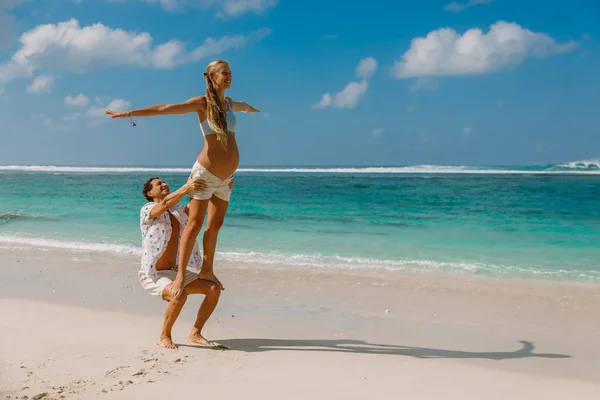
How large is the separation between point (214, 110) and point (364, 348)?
246 cm

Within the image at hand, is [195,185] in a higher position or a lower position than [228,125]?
lower

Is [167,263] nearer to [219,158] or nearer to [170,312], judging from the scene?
[170,312]

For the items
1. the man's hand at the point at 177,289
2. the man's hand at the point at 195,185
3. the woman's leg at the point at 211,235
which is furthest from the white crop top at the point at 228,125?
the man's hand at the point at 177,289

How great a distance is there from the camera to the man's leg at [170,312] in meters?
4.84

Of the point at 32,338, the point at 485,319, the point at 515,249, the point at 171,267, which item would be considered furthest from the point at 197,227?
the point at 515,249

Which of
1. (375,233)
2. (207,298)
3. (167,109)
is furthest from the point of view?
(375,233)

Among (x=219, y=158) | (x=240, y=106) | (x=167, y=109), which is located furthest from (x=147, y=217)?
(x=240, y=106)

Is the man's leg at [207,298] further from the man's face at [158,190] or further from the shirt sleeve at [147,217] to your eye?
the man's face at [158,190]

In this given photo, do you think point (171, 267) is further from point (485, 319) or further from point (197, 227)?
point (485, 319)

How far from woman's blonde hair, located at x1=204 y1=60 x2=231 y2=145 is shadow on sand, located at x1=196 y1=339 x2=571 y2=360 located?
1827 mm

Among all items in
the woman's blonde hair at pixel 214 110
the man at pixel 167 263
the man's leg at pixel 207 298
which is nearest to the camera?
the woman's blonde hair at pixel 214 110

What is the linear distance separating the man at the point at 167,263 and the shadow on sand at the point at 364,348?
1.13ft

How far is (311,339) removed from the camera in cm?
545

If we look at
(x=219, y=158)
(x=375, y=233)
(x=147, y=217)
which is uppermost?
(x=219, y=158)
